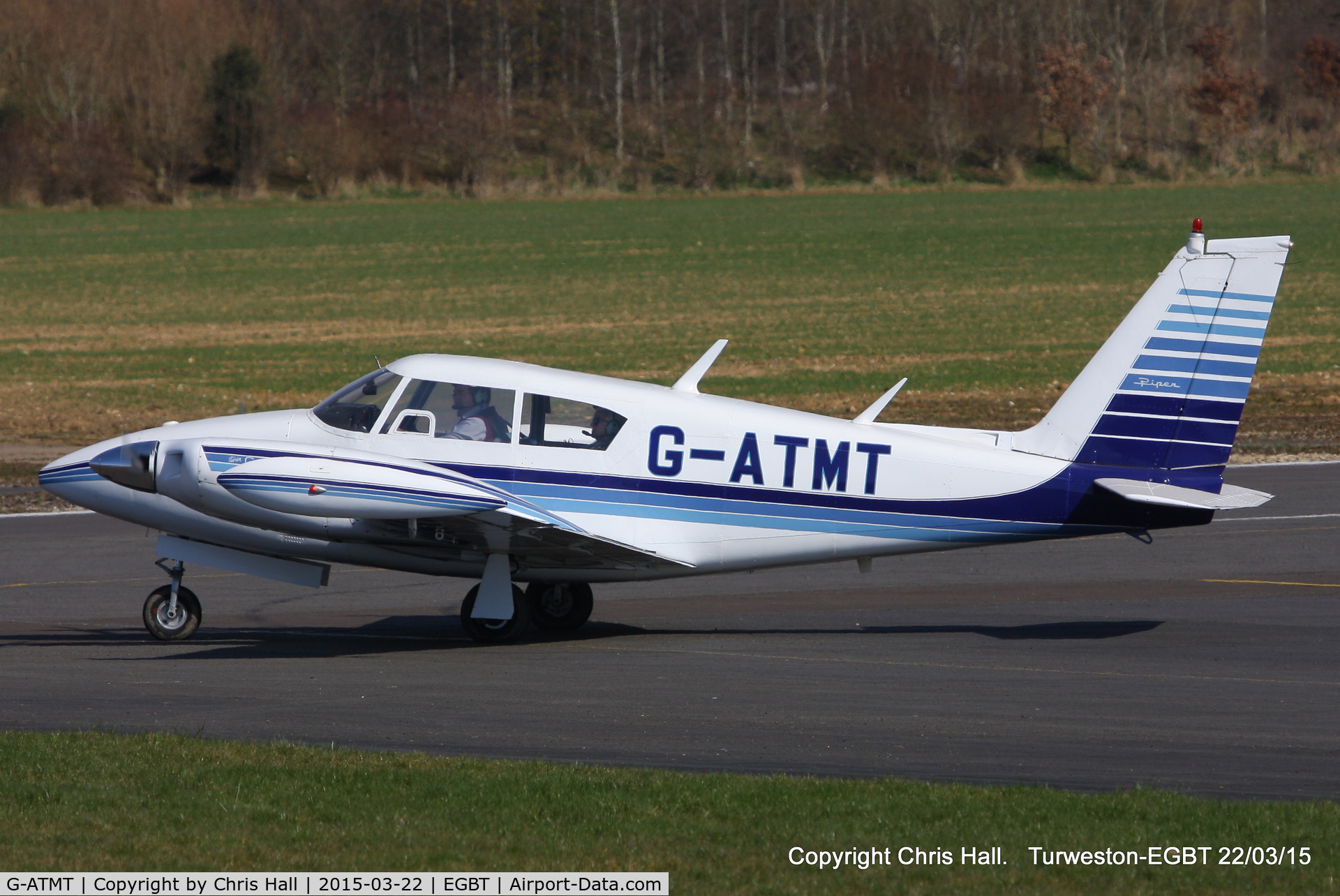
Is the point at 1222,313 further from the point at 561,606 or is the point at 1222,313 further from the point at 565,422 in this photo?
Answer: the point at 561,606

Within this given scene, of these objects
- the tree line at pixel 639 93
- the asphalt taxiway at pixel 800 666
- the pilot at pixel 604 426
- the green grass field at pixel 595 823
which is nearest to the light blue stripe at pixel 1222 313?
the asphalt taxiway at pixel 800 666

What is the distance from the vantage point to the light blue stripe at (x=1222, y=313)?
40.4 feet

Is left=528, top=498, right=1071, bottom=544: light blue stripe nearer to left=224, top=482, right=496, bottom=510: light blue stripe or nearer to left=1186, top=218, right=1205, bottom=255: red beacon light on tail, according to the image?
left=224, top=482, right=496, bottom=510: light blue stripe

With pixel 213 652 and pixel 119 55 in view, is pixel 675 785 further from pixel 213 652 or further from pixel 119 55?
pixel 119 55

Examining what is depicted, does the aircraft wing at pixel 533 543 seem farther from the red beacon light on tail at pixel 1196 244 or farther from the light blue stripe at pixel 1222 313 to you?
the red beacon light on tail at pixel 1196 244

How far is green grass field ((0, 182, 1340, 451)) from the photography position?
96.5 feet

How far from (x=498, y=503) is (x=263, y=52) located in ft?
363

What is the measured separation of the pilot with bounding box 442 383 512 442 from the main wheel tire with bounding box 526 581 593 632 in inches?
67.5

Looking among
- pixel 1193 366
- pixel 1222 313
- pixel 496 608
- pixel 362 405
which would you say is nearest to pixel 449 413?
pixel 362 405

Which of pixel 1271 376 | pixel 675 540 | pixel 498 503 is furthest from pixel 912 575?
pixel 1271 376

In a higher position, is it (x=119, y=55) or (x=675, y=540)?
(x=119, y=55)

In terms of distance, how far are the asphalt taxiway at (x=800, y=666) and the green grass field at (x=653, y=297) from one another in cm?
735

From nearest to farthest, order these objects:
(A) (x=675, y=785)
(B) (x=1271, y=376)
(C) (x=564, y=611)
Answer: (A) (x=675, y=785) < (C) (x=564, y=611) < (B) (x=1271, y=376)

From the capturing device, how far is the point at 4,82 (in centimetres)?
10206
